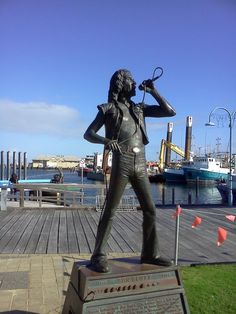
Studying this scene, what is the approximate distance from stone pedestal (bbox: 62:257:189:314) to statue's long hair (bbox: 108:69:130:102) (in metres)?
1.93

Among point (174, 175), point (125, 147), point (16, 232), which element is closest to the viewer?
point (125, 147)

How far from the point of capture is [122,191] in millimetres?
4820

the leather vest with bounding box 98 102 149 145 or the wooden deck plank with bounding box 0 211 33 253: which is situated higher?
the leather vest with bounding box 98 102 149 145

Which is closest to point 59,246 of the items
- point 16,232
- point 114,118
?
point 16,232

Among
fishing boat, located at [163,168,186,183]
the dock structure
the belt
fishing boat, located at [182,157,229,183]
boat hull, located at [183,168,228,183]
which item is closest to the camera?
the belt

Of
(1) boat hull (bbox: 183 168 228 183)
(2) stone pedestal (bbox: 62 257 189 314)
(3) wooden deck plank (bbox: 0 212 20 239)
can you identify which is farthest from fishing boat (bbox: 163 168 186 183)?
(2) stone pedestal (bbox: 62 257 189 314)

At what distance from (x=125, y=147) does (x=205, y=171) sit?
58208 mm

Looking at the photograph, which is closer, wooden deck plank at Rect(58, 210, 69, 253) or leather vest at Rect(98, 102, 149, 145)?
leather vest at Rect(98, 102, 149, 145)

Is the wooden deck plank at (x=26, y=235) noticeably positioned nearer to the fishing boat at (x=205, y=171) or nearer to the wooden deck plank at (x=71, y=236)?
the wooden deck plank at (x=71, y=236)

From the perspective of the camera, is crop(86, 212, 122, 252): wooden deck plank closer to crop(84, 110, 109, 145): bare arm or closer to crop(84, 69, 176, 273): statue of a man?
crop(84, 69, 176, 273): statue of a man

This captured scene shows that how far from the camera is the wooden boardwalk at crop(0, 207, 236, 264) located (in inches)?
359

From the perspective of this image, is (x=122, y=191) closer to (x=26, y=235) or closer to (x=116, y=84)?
(x=116, y=84)

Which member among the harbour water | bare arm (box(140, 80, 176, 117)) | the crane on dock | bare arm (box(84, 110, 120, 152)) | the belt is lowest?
the harbour water

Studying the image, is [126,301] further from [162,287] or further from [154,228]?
[154,228]
